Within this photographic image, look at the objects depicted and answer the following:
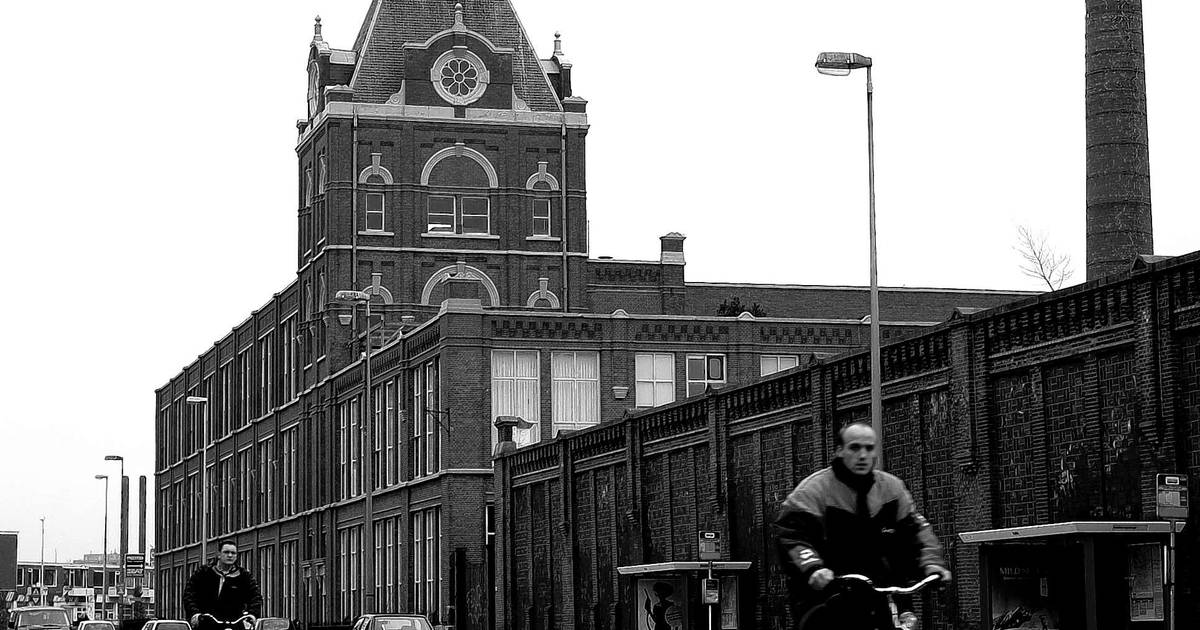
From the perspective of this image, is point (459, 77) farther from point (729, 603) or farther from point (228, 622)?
point (228, 622)

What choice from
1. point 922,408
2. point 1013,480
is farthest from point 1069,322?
point 922,408

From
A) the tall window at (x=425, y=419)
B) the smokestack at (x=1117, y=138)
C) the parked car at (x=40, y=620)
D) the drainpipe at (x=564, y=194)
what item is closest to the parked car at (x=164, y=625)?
the parked car at (x=40, y=620)

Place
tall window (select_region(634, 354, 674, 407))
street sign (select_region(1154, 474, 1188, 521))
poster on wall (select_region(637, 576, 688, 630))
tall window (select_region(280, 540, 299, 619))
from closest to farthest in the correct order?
street sign (select_region(1154, 474, 1188, 521)), poster on wall (select_region(637, 576, 688, 630)), tall window (select_region(634, 354, 674, 407)), tall window (select_region(280, 540, 299, 619))

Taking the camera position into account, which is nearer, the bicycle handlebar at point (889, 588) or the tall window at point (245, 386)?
the bicycle handlebar at point (889, 588)

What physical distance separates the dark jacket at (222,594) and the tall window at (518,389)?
1774 inches

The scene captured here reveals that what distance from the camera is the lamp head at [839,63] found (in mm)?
32312

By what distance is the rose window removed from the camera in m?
78.7

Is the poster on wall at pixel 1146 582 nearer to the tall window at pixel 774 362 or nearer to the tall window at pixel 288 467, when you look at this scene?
the tall window at pixel 774 362

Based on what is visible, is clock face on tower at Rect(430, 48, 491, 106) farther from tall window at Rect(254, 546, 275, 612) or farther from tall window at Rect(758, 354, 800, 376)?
tall window at Rect(254, 546, 275, 612)

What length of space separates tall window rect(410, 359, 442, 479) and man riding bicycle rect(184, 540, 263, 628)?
147ft

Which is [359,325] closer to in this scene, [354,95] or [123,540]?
[354,95]

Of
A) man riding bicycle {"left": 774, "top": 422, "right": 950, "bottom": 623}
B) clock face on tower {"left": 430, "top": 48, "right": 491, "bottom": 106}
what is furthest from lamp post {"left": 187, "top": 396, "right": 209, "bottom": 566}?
man riding bicycle {"left": 774, "top": 422, "right": 950, "bottom": 623}

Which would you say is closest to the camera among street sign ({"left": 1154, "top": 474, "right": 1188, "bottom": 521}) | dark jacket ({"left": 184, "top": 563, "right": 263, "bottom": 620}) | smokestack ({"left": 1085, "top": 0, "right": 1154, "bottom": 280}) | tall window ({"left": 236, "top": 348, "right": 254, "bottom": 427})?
dark jacket ({"left": 184, "top": 563, "right": 263, "bottom": 620})

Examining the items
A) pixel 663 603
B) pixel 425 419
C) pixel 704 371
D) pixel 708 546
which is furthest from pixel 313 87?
pixel 708 546
